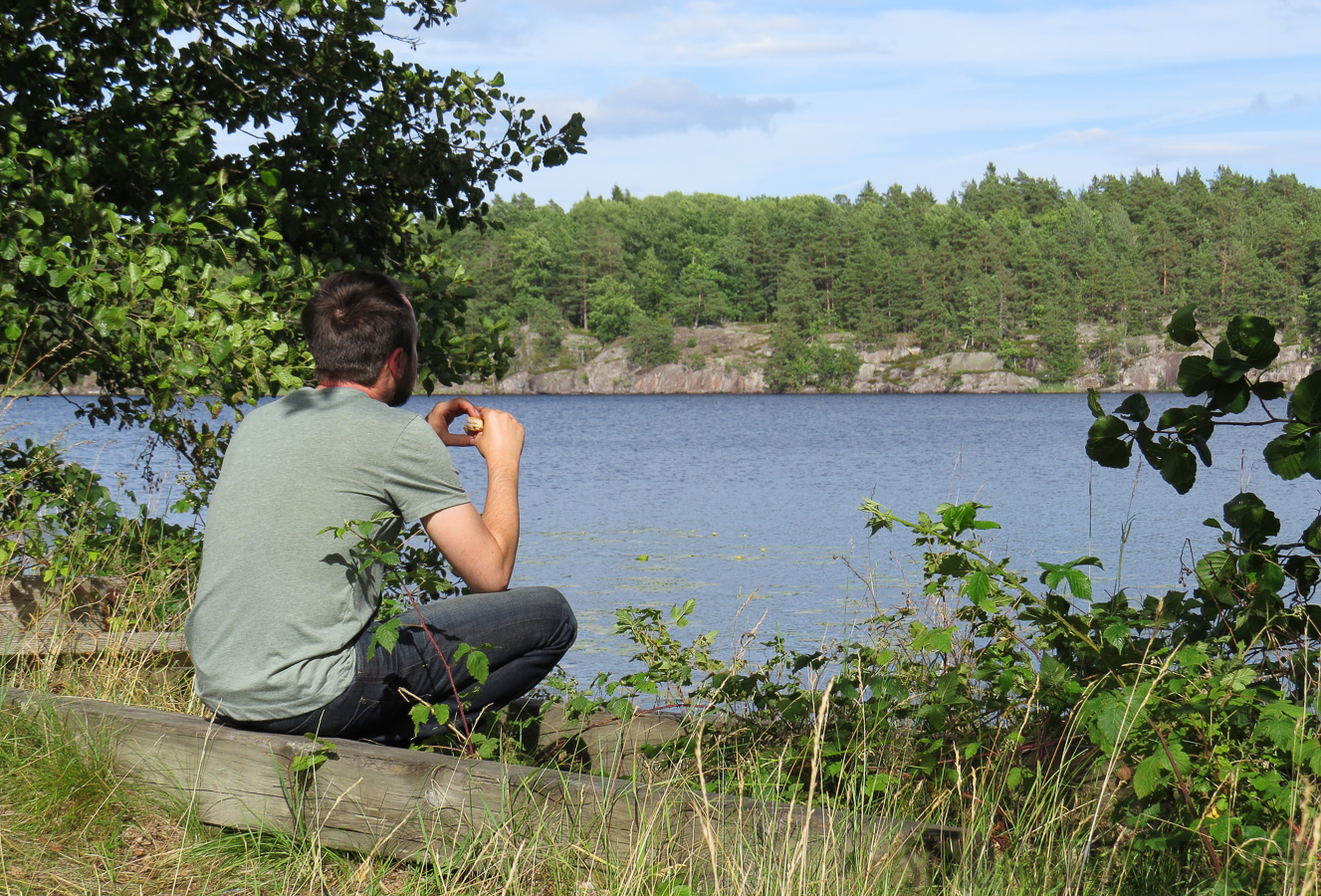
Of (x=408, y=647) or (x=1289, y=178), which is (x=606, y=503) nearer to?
(x=408, y=647)

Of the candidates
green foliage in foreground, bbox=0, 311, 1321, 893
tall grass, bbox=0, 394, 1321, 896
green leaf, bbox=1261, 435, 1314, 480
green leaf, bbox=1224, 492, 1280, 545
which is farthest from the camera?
green leaf, bbox=1224, 492, 1280, 545

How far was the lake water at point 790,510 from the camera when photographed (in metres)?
12.2

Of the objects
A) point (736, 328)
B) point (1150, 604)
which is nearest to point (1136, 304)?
point (736, 328)

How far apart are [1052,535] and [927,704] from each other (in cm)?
1520

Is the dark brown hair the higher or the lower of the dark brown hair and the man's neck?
the higher

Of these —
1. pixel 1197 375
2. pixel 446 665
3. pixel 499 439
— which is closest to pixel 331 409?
pixel 499 439

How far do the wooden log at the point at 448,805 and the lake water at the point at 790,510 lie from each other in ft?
5.45

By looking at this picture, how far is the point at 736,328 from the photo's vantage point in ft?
399

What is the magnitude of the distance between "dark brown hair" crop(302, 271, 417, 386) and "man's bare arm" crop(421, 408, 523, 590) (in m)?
0.39

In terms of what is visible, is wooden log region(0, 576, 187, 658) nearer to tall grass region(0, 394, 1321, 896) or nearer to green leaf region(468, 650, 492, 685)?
tall grass region(0, 394, 1321, 896)

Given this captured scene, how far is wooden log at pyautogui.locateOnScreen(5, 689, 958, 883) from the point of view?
261 cm

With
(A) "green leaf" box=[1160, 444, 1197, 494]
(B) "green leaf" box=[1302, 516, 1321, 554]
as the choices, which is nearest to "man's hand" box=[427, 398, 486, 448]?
(A) "green leaf" box=[1160, 444, 1197, 494]

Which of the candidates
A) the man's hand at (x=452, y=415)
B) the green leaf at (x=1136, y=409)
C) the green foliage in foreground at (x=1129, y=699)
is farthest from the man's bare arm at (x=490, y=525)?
the green leaf at (x=1136, y=409)

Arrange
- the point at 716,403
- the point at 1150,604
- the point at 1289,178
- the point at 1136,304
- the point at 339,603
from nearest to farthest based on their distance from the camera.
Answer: the point at 339,603 < the point at 1150,604 < the point at 716,403 < the point at 1136,304 < the point at 1289,178
